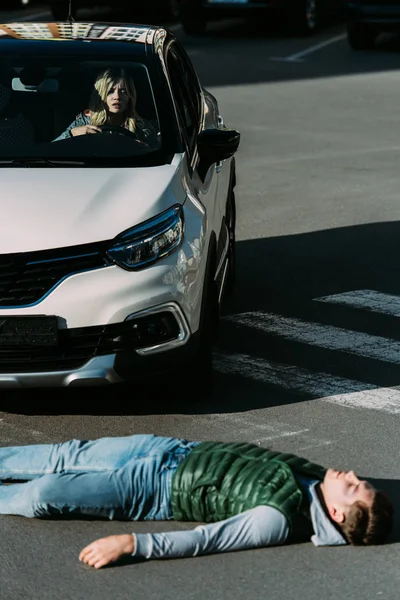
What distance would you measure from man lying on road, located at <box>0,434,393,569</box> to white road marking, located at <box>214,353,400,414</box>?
1655mm

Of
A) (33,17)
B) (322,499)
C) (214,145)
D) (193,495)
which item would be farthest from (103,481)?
(33,17)

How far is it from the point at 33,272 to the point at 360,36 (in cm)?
1782

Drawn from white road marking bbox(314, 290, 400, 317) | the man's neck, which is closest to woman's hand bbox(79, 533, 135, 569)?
the man's neck

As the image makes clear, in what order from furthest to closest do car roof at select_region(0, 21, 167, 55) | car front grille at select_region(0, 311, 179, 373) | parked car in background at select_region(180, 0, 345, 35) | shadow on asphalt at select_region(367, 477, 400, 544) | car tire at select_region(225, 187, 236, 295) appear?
parked car in background at select_region(180, 0, 345, 35), car tire at select_region(225, 187, 236, 295), car roof at select_region(0, 21, 167, 55), car front grille at select_region(0, 311, 179, 373), shadow on asphalt at select_region(367, 477, 400, 544)

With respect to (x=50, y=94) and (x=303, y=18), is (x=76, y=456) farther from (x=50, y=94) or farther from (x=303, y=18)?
(x=303, y=18)

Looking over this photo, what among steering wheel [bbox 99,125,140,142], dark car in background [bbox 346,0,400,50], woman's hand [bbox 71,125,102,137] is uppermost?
steering wheel [bbox 99,125,140,142]

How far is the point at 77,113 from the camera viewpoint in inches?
289

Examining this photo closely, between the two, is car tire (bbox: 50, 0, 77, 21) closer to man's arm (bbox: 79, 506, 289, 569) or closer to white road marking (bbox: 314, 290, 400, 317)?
white road marking (bbox: 314, 290, 400, 317)

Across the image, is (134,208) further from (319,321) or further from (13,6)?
(13,6)

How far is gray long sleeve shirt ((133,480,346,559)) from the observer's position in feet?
15.9

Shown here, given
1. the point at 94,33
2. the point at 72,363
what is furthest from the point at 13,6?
the point at 72,363

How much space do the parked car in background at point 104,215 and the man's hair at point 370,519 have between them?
162cm

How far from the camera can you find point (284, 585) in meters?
4.77

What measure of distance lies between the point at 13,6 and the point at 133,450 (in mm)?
25458
